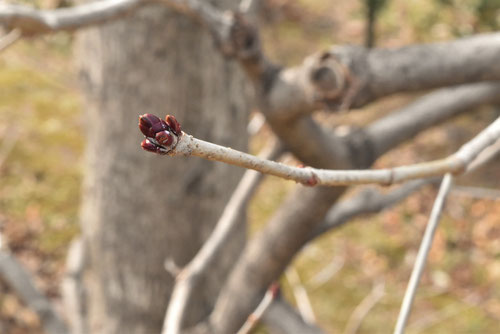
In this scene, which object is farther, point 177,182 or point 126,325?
point 126,325

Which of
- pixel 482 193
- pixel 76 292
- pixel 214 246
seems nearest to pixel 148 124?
pixel 214 246

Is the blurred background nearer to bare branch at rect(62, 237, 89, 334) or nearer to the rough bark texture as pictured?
Result: the rough bark texture

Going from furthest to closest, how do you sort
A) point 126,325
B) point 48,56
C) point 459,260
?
point 48,56, point 459,260, point 126,325

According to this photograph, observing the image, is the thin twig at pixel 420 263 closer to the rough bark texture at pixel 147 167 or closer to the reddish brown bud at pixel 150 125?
the reddish brown bud at pixel 150 125

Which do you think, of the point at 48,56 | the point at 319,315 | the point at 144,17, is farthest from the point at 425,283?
the point at 48,56

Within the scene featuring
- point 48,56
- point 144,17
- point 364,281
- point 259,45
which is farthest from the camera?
point 48,56

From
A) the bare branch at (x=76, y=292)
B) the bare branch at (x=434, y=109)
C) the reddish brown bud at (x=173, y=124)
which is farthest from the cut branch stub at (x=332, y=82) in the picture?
the bare branch at (x=76, y=292)

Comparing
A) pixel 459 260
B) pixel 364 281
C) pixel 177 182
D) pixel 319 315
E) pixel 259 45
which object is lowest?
pixel 459 260

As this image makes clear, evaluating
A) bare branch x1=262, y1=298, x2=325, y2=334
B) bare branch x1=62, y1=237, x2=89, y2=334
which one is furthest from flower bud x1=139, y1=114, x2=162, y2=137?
bare branch x1=62, y1=237, x2=89, y2=334

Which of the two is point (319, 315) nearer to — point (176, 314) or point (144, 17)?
point (176, 314)
